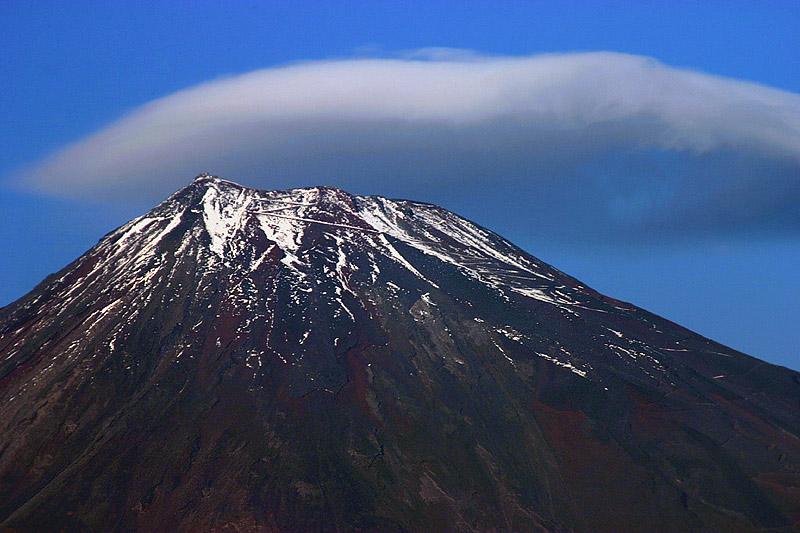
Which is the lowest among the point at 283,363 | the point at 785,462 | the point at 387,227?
the point at 785,462

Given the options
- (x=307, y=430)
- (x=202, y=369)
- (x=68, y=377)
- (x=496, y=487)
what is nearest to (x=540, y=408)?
(x=496, y=487)

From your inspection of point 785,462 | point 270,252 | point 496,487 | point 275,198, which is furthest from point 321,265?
point 785,462

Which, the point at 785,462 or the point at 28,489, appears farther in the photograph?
the point at 785,462

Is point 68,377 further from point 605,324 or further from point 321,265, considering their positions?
point 605,324

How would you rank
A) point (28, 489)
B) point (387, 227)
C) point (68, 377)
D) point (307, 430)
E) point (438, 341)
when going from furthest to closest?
1. point (387, 227)
2. point (438, 341)
3. point (68, 377)
4. point (307, 430)
5. point (28, 489)

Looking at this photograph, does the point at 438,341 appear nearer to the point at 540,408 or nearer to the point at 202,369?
the point at 540,408

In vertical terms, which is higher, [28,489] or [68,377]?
[68,377]

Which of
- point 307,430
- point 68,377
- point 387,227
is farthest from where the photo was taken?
point 387,227
